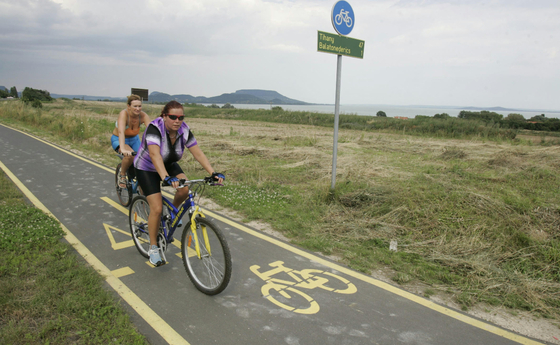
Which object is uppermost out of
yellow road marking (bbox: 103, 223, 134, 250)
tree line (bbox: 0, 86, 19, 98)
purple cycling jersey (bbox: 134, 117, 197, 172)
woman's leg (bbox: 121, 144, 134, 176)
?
tree line (bbox: 0, 86, 19, 98)

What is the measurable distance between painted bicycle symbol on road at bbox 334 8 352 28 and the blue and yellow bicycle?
434cm

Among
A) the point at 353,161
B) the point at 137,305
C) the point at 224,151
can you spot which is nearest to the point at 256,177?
the point at 353,161

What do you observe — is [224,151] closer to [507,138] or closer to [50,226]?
[50,226]

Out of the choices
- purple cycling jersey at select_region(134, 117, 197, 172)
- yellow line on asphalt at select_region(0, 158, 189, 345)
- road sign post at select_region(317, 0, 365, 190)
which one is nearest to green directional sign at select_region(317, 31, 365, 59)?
road sign post at select_region(317, 0, 365, 190)

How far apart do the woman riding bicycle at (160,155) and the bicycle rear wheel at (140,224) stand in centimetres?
43

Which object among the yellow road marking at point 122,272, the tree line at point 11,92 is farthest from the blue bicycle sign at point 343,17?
the tree line at point 11,92

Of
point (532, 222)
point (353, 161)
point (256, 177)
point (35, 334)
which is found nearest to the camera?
point (35, 334)

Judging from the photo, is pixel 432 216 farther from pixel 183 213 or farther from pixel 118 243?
pixel 118 243

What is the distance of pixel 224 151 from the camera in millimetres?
13117

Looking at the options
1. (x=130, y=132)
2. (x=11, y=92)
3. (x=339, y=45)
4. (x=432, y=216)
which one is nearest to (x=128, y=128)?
(x=130, y=132)

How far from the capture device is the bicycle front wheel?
3384 mm

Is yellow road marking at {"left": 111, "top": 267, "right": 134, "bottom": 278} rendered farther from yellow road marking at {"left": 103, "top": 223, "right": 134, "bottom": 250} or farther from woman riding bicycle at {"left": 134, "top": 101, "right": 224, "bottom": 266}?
yellow road marking at {"left": 103, "top": 223, "right": 134, "bottom": 250}

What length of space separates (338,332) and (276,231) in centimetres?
265

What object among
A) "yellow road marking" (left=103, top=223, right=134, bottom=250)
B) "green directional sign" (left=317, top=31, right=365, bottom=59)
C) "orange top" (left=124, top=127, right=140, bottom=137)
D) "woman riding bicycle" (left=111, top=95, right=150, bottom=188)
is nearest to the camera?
"yellow road marking" (left=103, top=223, right=134, bottom=250)
